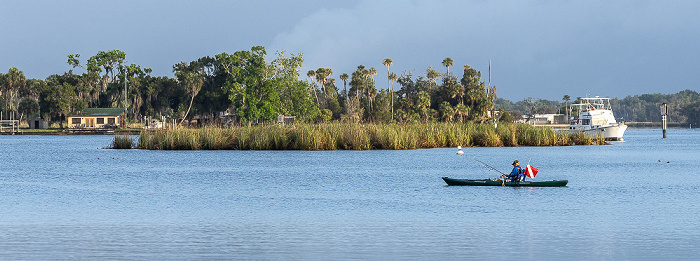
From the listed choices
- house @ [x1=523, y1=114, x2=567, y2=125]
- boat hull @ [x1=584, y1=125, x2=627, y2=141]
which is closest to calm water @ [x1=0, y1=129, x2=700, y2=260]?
boat hull @ [x1=584, y1=125, x2=627, y2=141]

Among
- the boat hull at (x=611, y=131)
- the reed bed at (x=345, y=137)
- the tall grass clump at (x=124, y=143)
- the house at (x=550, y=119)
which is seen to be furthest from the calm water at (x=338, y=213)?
the house at (x=550, y=119)

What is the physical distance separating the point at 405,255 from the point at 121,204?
12697 millimetres

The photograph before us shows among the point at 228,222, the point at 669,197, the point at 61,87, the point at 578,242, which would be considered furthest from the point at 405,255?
the point at 61,87

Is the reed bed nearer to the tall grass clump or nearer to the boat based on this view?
the tall grass clump

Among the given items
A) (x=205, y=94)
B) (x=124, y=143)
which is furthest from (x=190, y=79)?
(x=124, y=143)

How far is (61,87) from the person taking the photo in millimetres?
123312

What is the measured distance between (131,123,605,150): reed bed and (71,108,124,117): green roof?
62.7 m

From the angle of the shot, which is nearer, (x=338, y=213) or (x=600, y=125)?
(x=338, y=213)

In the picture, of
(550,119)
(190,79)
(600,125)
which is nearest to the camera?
(600,125)

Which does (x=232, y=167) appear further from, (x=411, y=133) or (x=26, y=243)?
(x=26, y=243)

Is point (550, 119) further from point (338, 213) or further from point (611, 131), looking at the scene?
point (338, 213)

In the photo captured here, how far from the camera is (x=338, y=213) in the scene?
906 inches

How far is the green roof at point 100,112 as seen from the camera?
125 meters

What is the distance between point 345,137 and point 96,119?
258 ft
